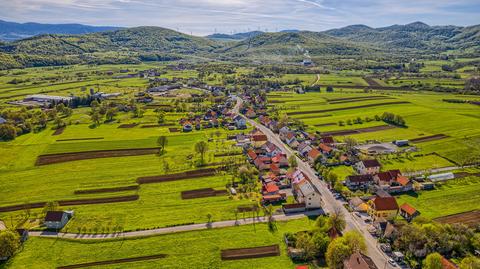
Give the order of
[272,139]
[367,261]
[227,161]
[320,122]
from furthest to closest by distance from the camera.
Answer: [320,122] → [272,139] → [227,161] → [367,261]

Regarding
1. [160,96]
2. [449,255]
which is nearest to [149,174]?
[449,255]

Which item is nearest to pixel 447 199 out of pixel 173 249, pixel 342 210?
pixel 342 210

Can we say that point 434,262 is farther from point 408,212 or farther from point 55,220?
point 55,220

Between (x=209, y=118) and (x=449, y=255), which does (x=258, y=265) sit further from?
(x=209, y=118)

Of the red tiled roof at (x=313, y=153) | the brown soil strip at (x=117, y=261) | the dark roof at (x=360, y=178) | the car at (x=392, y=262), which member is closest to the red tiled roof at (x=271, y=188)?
the dark roof at (x=360, y=178)

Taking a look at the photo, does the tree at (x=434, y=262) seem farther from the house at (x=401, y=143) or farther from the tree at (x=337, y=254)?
the house at (x=401, y=143)

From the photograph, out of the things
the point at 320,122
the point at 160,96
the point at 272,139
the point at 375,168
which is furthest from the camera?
the point at 160,96
